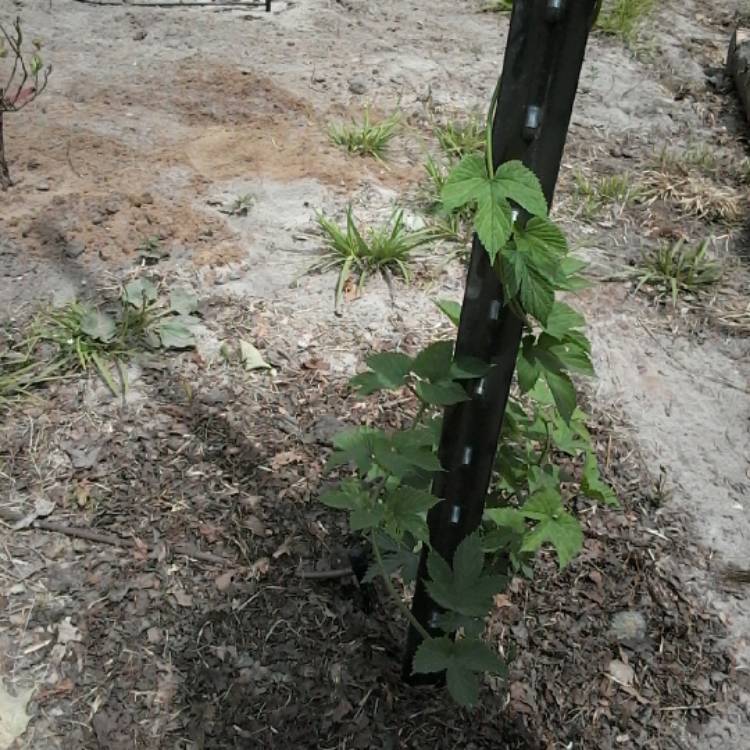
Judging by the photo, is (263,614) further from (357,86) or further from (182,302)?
(357,86)

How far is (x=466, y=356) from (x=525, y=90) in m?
0.47

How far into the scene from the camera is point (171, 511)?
242 cm

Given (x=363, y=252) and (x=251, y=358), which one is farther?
(x=363, y=252)

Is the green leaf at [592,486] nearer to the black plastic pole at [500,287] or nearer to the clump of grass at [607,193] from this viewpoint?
the black plastic pole at [500,287]

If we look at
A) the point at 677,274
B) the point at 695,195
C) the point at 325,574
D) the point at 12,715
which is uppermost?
the point at 695,195

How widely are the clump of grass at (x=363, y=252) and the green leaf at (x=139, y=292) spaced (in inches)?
24.0

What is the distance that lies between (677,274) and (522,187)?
7.85 feet

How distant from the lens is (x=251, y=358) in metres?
2.86

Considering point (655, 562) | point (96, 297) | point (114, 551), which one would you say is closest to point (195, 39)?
point (96, 297)

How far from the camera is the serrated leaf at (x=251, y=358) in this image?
9.35 feet

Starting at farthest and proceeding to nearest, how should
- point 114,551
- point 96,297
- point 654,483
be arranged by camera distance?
point 96,297 < point 654,483 < point 114,551

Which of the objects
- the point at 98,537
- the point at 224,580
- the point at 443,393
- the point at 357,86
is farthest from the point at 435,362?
the point at 357,86

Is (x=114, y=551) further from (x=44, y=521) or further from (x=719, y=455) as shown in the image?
(x=719, y=455)

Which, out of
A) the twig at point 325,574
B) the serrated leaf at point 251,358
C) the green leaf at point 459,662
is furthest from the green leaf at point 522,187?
the serrated leaf at point 251,358
